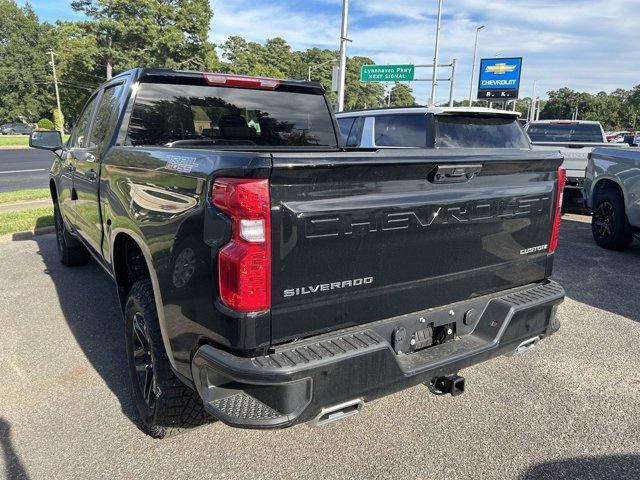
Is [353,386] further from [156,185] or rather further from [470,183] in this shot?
[156,185]

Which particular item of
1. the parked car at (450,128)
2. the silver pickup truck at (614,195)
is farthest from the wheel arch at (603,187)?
the parked car at (450,128)

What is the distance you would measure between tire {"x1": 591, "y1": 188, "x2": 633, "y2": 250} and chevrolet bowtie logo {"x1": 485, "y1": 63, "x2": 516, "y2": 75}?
100ft

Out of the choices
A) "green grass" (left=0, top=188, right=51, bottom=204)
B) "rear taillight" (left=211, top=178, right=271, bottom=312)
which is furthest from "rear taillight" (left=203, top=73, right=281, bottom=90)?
"green grass" (left=0, top=188, right=51, bottom=204)

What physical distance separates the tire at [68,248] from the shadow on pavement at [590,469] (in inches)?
209

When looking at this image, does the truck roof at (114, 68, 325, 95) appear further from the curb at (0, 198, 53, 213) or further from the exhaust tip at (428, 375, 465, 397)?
the curb at (0, 198, 53, 213)

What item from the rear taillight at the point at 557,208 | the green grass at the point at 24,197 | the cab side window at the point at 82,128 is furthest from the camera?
the green grass at the point at 24,197

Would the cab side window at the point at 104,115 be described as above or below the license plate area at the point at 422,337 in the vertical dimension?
above

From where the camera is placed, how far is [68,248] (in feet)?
19.8

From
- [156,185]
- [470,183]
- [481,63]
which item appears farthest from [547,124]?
[481,63]

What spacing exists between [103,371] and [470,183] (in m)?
2.83

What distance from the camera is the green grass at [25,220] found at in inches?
307

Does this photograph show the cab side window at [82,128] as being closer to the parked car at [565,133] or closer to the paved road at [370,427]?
the paved road at [370,427]

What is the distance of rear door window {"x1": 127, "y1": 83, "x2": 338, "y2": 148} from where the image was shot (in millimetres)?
3539

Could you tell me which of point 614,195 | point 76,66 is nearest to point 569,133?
point 614,195
